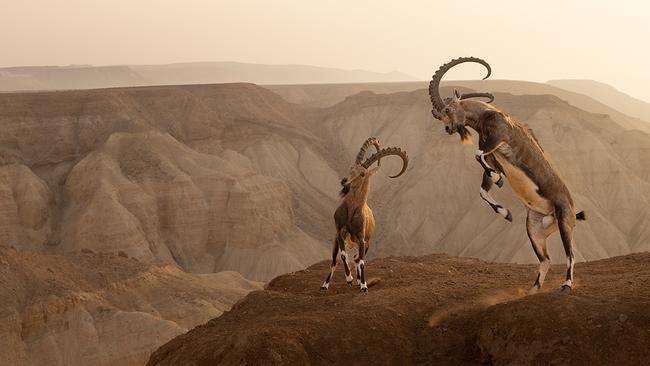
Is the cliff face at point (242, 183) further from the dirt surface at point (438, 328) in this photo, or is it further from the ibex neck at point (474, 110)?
the ibex neck at point (474, 110)

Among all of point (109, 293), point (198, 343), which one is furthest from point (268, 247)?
point (198, 343)

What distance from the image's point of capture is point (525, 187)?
14.3 meters

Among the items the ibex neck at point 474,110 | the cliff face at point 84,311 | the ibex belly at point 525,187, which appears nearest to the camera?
the ibex belly at point 525,187

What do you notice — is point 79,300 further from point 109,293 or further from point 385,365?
point 385,365

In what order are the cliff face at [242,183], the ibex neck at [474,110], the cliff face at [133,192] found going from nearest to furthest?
the ibex neck at [474,110]
the cliff face at [133,192]
the cliff face at [242,183]

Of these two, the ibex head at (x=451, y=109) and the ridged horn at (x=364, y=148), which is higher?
the ibex head at (x=451, y=109)

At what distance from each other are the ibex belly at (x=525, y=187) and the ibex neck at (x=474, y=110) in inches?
30.8

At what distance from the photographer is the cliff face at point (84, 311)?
1410 inches

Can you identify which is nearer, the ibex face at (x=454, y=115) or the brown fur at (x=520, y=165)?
the brown fur at (x=520, y=165)

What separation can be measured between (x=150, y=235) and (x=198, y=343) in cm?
5154

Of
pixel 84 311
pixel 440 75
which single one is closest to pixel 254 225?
pixel 84 311

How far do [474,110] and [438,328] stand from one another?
4465 mm

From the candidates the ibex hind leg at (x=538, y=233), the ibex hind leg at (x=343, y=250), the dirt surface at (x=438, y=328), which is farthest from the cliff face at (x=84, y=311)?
the ibex hind leg at (x=538, y=233)

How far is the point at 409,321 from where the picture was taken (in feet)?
45.6
